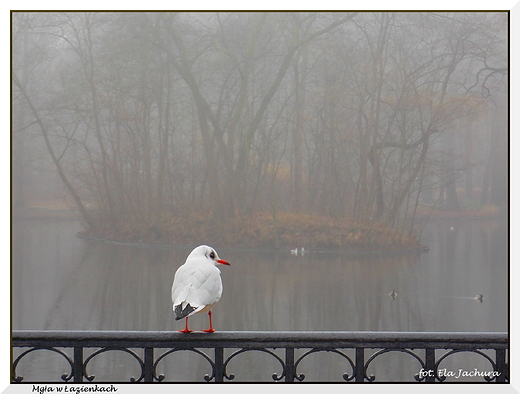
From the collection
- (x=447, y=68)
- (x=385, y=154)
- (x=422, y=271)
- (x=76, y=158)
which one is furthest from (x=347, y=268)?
(x=76, y=158)

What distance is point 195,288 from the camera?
1525 mm

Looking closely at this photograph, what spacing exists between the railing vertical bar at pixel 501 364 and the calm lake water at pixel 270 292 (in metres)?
3.28

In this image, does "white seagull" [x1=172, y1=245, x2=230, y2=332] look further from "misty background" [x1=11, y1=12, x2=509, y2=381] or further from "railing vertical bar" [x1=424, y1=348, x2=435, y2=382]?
"misty background" [x1=11, y1=12, x2=509, y2=381]

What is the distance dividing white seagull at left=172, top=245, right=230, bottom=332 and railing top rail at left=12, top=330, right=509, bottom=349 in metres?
0.07

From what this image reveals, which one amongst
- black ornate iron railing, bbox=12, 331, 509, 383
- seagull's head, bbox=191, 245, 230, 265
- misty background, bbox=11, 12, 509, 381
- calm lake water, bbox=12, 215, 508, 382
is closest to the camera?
black ornate iron railing, bbox=12, 331, 509, 383

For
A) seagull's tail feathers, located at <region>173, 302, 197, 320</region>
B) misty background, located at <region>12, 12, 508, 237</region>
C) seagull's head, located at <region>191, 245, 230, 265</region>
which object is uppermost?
misty background, located at <region>12, 12, 508, 237</region>

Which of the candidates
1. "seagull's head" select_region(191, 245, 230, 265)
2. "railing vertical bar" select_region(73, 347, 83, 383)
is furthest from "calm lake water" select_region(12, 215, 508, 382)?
"railing vertical bar" select_region(73, 347, 83, 383)

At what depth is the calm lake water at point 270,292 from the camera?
511 centimetres

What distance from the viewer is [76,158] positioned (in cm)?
959

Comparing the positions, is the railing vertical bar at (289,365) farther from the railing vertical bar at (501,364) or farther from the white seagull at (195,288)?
the railing vertical bar at (501,364)

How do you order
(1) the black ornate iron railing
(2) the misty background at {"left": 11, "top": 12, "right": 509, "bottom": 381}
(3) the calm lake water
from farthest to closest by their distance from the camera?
(2) the misty background at {"left": 11, "top": 12, "right": 509, "bottom": 381}
(3) the calm lake water
(1) the black ornate iron railing

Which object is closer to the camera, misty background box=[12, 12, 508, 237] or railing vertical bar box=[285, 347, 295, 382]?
railing vertical bar box=[285, 347, 295, 382]

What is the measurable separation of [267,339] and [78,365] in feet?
1.55

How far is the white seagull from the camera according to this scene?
58.5 inches
